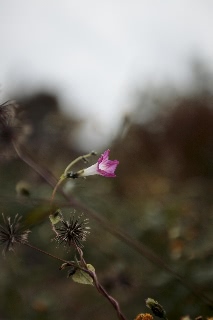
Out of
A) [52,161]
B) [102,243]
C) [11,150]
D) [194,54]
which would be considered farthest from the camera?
[194,54]

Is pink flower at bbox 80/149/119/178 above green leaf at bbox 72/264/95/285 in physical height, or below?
above

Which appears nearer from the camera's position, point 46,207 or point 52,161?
point 46,207

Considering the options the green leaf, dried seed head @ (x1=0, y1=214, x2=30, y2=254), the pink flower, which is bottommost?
the green leaf

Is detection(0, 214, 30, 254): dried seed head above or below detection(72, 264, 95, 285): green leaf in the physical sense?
above

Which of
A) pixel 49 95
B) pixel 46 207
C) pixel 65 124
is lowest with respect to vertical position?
pixel 49 95

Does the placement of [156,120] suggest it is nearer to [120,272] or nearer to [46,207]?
[120,272]

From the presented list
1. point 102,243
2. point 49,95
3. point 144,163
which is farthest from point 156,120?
point 49,95

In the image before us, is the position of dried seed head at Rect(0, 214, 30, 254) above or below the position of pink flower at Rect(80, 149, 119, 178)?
above

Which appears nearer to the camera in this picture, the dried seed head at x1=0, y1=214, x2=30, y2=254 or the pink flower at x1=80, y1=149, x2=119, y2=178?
the dried seed head at x1=0, y1=214, x2=30, y2=254

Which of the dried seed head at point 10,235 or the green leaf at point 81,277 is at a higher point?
the dried seed head at point 10,235

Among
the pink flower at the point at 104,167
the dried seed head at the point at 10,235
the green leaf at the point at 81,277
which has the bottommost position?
the green leaf at the point at 81,277

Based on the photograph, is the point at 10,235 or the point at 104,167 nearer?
the point at 10,235
